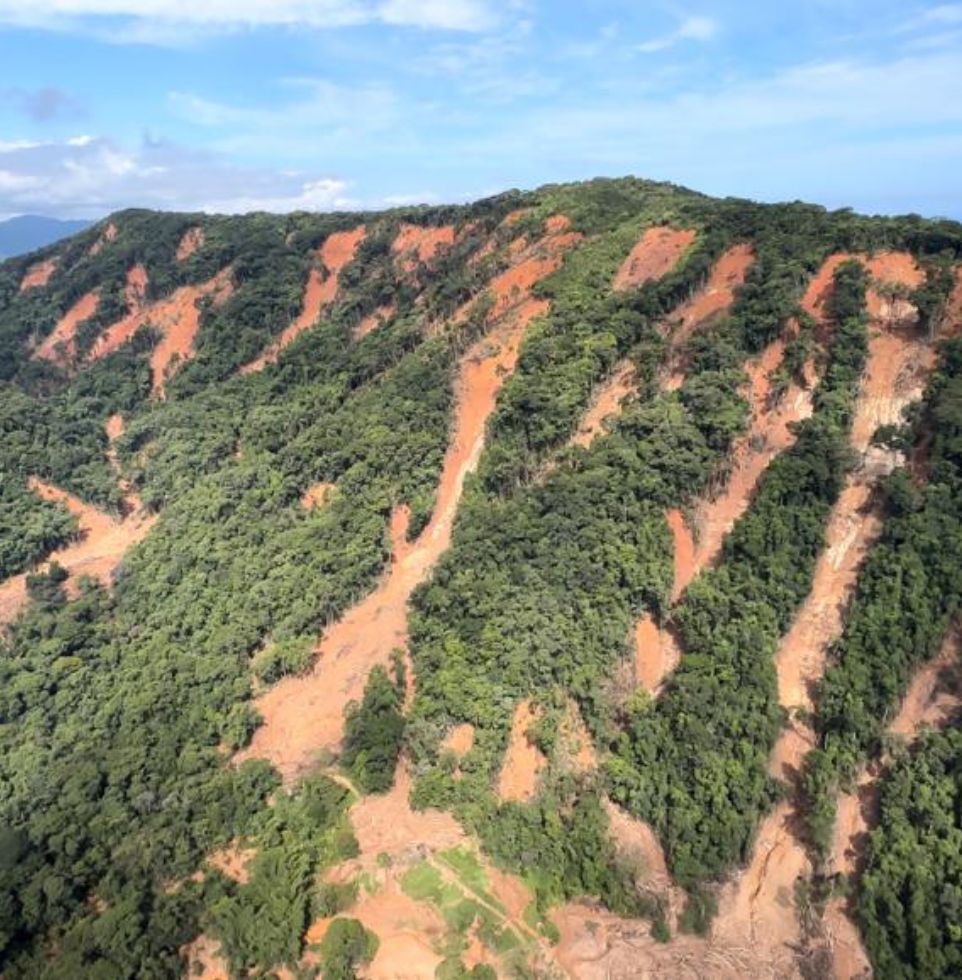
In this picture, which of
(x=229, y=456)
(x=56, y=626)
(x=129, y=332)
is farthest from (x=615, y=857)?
(x=129, y=332)

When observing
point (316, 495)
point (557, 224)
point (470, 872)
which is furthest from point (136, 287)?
point (470, 872)

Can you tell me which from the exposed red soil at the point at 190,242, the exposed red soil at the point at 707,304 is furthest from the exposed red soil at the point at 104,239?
the exposed red soil at the point at 707,304

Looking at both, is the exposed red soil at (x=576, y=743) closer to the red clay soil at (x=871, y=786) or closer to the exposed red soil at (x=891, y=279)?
the red clay soil at (x=871, y=786)

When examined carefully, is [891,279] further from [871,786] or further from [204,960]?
[204,960]

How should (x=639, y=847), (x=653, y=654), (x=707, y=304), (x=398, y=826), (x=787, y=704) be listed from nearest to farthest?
(x=639, y=847)
(x=787, y=704)
(x=398, y=826)
(x=653, y=654)
(x=707, y=304)

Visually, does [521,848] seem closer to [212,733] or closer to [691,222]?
[212,733]
